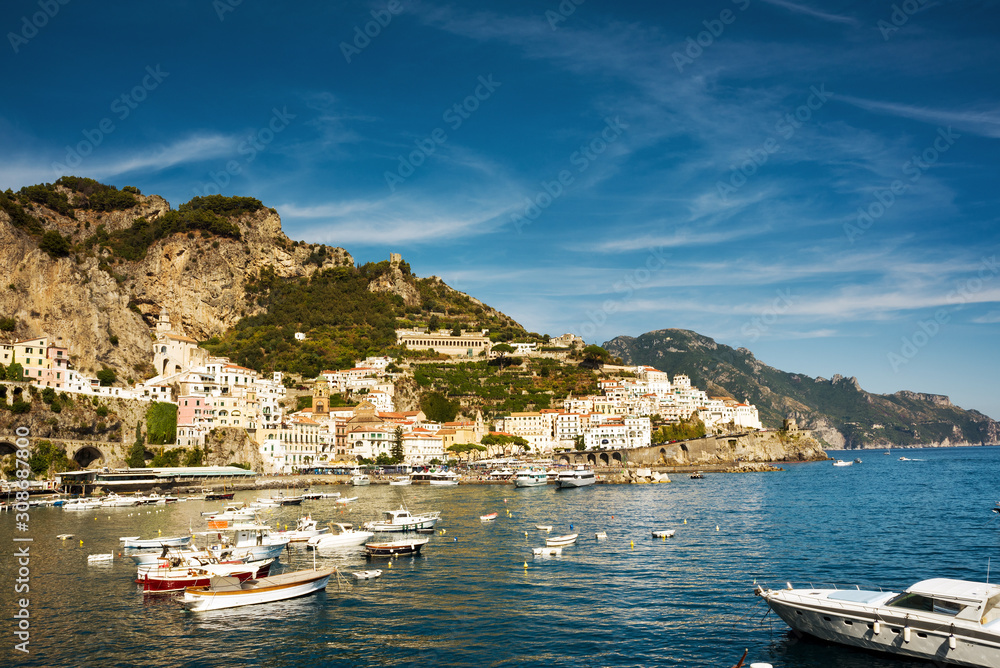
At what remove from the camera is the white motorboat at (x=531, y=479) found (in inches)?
2894

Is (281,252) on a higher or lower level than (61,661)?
higher

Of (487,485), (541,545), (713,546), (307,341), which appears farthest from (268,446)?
(713,546)

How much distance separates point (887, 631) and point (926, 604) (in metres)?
A: 1.14

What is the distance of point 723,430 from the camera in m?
127

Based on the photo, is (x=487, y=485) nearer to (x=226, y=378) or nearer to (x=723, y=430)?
(x=226, y=378)

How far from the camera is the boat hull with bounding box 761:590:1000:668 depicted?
50.0ft

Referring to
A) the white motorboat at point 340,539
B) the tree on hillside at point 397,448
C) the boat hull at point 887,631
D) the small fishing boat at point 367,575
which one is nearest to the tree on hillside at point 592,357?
the tree on hillside at point 397,448

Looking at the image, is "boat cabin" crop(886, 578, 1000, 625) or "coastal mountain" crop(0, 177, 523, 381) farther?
"coastal mountain" crop(0, 177, 523, 381)

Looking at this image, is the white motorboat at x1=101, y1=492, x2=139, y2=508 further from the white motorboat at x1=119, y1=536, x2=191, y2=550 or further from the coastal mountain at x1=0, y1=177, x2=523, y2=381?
the coastal mountain at x1=0, y1=177, x2=523, y2=381

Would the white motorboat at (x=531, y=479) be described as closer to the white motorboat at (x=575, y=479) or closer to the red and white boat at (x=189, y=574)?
the white motorboat at (x=575, y=479)

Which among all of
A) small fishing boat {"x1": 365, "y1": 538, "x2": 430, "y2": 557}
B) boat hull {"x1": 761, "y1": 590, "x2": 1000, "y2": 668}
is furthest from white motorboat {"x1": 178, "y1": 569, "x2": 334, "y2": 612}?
boat hull {"x1": 761, "y1": 590, "x2": 1000, "y2": 668}

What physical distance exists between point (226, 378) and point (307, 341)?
1536 inches

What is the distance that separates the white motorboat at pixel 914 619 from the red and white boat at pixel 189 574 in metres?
17.8

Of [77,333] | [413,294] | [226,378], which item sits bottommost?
[226,378]
